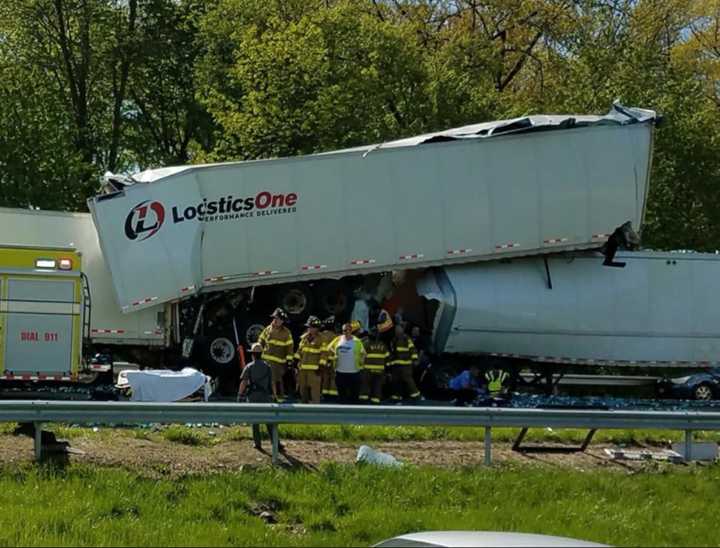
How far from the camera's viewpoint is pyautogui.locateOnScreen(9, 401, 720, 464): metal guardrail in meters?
9.38

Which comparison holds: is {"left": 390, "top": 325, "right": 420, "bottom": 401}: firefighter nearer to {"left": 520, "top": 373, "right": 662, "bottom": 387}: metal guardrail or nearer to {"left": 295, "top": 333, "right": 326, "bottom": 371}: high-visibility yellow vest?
{"left": 295, "top": 333, "right": 326, "bottom": 371}: high-visibility yellow vest

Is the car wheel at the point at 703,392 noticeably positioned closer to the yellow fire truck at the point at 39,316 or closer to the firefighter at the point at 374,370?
the firefighter at the point at 374,370

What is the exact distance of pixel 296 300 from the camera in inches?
758

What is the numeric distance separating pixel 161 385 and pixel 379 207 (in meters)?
6.04

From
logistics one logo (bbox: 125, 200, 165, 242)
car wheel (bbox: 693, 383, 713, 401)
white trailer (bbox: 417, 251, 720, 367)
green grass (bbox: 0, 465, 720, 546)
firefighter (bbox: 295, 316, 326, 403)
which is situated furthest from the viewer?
car wheel (bbox: 693, 383, 713, 401)

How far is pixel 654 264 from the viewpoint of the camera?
2005cm

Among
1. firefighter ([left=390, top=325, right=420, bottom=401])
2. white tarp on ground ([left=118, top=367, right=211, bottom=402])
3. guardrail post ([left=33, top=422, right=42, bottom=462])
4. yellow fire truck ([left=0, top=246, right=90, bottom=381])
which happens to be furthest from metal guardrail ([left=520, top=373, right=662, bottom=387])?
guardrail post ([left=33, top=422, right=42, bottom=462])

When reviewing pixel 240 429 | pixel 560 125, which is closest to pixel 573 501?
pixel 240 429

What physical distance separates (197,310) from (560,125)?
7695mm

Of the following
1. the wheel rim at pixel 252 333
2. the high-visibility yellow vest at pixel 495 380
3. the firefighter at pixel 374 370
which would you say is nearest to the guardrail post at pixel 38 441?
the firefighter at pixel 374 370

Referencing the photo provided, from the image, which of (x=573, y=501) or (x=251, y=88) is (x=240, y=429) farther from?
(x=251, y=88)

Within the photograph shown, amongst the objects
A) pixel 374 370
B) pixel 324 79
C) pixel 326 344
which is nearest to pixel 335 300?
pixel 374 370

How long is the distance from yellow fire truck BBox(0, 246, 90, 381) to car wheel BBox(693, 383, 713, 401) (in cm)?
1262

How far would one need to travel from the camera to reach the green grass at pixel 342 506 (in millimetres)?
7258
